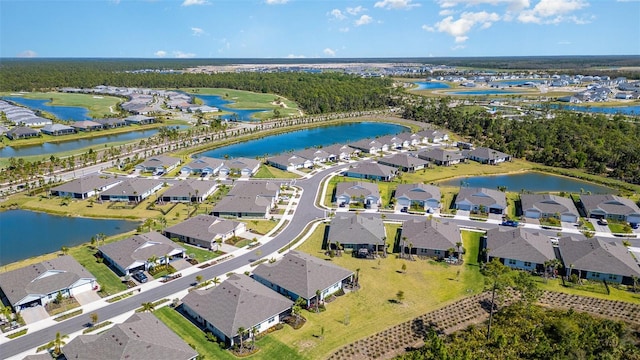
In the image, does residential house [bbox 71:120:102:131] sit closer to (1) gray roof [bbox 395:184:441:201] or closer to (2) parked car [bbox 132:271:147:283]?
(2) parked car [bbox 132:271:147:283]

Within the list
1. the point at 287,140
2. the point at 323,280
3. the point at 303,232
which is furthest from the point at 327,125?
the point at 323,280

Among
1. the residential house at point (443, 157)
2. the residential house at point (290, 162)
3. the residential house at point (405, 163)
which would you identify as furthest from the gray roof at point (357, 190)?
the residential house at point (443, 157)

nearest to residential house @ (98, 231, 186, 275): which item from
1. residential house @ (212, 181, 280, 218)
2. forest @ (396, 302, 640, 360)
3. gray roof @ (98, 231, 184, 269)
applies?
gray roof @ (98, 231, 184, 269)

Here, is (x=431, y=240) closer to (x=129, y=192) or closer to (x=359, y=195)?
(x=359, y=195)

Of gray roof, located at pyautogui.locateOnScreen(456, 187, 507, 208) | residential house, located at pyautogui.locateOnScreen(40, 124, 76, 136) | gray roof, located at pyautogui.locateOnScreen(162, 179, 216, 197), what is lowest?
gray roof, located at pyautogui.locateOnScreen(456, 187, 507, 208)

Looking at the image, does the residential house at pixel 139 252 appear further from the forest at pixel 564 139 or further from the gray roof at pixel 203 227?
the forest at pixel 564 139

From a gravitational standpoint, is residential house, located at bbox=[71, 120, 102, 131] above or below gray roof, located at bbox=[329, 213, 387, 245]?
above
